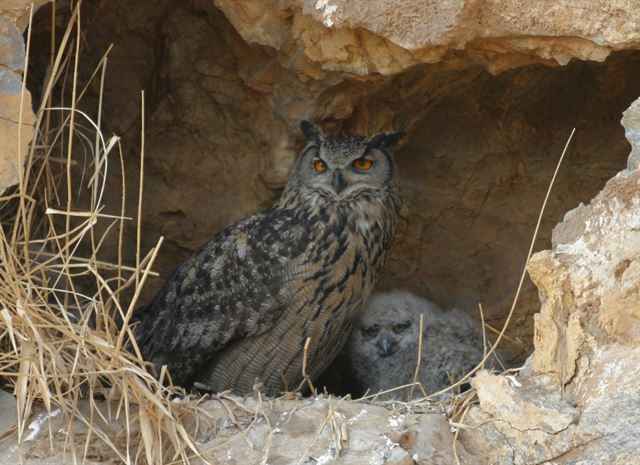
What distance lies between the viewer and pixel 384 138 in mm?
3770

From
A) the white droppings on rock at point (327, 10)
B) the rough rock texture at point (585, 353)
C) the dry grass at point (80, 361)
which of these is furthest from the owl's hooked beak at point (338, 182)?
the rough rock texture at point (585, 353)

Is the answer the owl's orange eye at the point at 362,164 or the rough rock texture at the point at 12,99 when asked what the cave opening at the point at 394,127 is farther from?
the rough rock texture at the point at 12,99

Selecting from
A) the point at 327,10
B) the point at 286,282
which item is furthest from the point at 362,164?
the point at 327,10

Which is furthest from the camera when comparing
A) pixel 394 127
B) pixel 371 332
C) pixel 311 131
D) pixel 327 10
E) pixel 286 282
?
pixel 371 332

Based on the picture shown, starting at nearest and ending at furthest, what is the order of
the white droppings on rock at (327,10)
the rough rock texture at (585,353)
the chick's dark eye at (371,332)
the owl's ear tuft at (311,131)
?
the rough rock texture at (585,353) → the white droppings on rock at (327,10) → the owl's ear tuft at (311,131) → the chick's dark eye at (371,332)

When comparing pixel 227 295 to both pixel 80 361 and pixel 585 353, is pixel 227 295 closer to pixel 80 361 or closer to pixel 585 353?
pixel 80 361

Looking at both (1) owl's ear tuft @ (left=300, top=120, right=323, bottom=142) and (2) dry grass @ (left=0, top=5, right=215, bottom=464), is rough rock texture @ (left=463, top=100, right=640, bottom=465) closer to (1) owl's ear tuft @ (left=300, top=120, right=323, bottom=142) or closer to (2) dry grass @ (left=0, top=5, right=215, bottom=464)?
(2) dry grass @ (left=0, top=5, right=215, bottom=464)

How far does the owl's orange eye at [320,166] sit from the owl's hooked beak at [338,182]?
1.7 inches

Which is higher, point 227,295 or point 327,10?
point 327,10

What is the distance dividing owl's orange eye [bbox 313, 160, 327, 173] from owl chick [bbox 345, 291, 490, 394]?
2.09 feet

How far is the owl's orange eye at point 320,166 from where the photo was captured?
3805mm

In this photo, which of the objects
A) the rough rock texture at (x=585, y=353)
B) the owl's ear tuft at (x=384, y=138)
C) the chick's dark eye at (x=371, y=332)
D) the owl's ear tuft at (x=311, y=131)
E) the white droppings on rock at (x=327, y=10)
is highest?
the white droppings on rock at (x=327, y=10)

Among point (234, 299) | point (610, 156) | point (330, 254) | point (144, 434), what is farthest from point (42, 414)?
point (610, 156)

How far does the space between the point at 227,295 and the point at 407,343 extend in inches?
31.9
